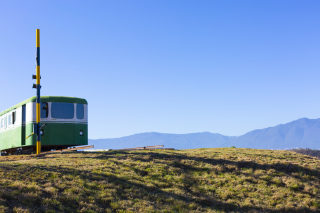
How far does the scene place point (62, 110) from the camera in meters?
21.3

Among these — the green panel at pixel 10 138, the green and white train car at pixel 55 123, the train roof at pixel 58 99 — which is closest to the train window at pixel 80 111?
the green and white train car at pixel 55 123

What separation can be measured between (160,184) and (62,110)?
Answer: 11.3 metres

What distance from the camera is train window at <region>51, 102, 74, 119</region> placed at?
834 inches

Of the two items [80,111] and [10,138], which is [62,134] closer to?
[80,111]

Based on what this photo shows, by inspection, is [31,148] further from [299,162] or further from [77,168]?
[299,162]

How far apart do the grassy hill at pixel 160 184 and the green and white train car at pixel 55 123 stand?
5069 millimetres

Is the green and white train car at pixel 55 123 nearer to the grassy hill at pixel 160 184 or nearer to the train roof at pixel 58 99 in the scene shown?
the train roof at pixel 58 99

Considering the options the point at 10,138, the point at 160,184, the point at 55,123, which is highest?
the point at 55,123

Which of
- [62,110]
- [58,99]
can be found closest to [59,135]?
[62,110]

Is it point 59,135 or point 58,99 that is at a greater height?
point 58,99

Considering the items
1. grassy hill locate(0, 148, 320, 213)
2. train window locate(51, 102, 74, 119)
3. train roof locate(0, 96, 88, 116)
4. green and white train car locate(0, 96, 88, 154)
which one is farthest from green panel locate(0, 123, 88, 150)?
grassy hill locate(0, 148, 320, 213)

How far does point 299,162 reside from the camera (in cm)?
1792

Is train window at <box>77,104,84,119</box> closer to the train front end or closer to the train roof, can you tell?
the train front end

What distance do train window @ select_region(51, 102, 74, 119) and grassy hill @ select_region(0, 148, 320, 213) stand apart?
550cm
